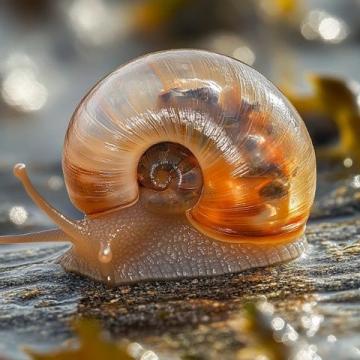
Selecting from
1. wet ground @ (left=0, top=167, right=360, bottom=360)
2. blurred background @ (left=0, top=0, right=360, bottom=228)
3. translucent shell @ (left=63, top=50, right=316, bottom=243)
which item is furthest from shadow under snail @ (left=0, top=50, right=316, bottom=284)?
blurred background @ (left=0, top=0, right=360, bottom=228)

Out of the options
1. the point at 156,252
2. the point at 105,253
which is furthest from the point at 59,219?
the point at 156,252

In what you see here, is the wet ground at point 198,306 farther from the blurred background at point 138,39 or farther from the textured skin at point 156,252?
the blurred background at point 138,39

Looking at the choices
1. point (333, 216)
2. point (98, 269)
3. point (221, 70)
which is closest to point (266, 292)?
point (98, 269)

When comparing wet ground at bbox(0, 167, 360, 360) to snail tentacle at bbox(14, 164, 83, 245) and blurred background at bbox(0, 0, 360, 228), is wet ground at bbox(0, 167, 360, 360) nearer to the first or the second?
snail tentacle at bbox(14, 164, 83, 245)

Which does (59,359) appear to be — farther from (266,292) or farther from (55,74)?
(55,74)

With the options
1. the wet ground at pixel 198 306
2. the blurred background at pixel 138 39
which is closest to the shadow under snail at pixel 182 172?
the wet ground at pixel 198 306

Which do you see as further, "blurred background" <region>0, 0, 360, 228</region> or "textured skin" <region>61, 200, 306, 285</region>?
"blurred background" <region>0, 0, 360, 228</region>
